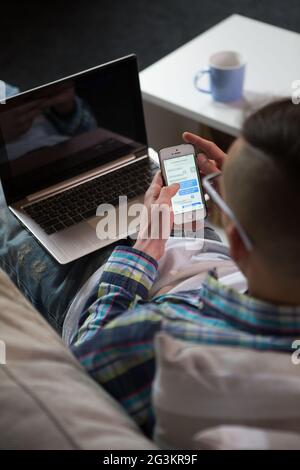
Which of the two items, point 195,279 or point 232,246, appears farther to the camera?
point 195,279

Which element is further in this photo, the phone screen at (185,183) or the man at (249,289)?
the phone screen at (185,183)

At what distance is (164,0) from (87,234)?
7.00 ft

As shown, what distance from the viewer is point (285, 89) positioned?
1764 millimetres

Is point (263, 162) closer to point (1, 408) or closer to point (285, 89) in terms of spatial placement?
point (1, 408)

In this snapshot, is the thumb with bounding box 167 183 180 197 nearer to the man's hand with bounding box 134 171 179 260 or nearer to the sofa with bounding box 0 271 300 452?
the man's hand with bounding box 134 171 179 260

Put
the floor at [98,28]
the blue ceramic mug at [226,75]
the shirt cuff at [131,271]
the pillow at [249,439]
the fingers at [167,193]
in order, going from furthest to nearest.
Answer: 1. the floor at [98,28]
2. the blue ceramic mug at [226,75]
3. the fingers at [167,193]
4. the shirt cuff at [131,271]
5. the pillow at [249,439]

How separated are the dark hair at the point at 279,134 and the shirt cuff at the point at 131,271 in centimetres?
40

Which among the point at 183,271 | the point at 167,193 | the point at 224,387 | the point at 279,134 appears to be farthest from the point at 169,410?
the point at 167,193

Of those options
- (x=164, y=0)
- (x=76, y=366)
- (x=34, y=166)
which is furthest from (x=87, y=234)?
(x=164, y=0)

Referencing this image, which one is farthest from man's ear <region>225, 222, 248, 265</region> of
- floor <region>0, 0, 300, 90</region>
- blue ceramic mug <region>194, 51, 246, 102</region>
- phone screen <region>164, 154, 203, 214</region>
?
floor <region>0, 0, 300, 90</region>

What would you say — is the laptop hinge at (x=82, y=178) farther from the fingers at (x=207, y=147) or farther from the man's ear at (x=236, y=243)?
the man's ear at (x=236, y=243)

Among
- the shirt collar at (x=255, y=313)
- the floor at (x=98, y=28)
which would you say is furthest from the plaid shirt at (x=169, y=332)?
the floor at (x=98, y=28)

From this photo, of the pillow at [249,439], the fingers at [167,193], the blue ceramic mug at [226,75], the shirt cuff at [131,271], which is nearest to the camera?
the pillow at [249,439]

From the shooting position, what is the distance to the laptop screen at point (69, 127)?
1.39 m
